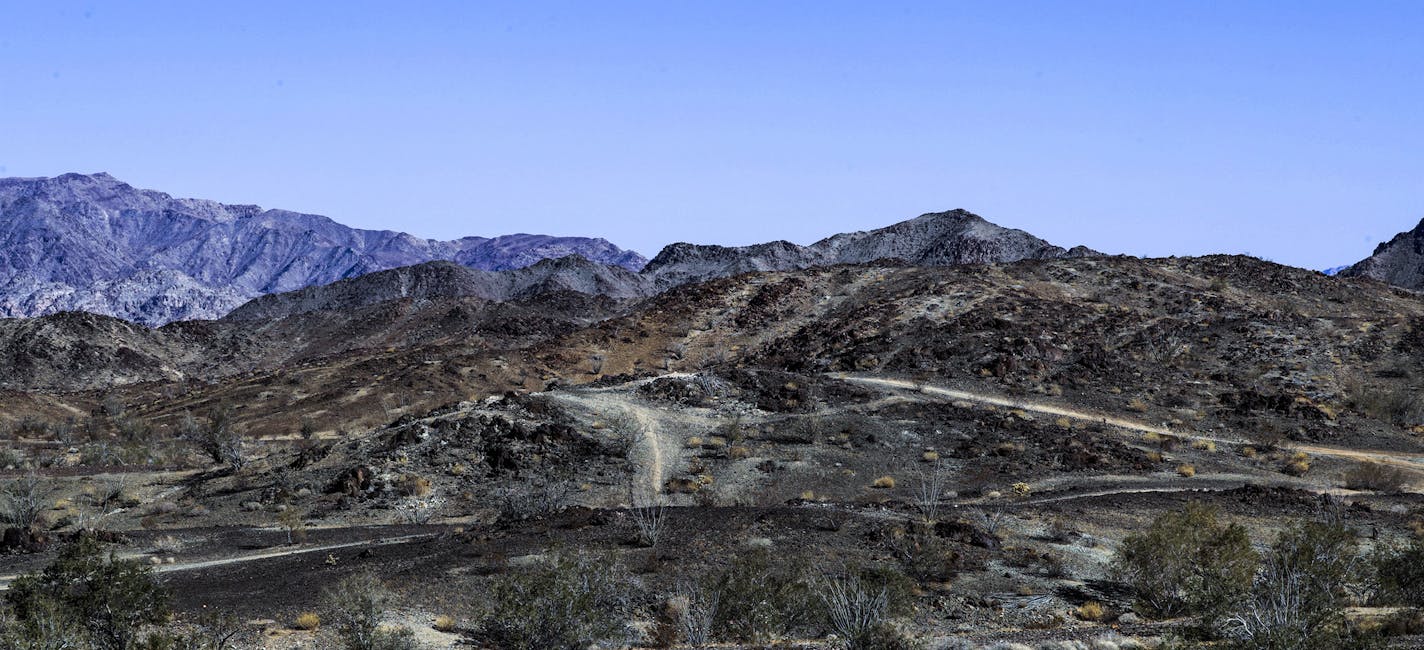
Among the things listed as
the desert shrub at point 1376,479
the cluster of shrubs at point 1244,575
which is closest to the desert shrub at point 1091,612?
the cluster of shrubs at point 1244,575

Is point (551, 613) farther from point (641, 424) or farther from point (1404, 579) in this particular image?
point (641, 424)

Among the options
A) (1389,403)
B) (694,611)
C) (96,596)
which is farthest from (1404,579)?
(1389,403)

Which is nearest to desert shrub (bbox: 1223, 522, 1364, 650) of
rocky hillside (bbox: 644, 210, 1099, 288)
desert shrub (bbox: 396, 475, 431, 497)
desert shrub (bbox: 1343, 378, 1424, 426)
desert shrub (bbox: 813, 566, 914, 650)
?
desert shrub (bbox: 813, 566, 914, 650)

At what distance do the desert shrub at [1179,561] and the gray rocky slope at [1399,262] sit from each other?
114201mm

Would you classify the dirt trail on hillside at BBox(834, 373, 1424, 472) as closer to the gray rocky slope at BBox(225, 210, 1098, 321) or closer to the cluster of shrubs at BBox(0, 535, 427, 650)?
the cluster of shrubs at BBox(0, 535, 427, 650)

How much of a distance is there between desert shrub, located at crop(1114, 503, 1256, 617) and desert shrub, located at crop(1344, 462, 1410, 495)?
50.6 feet

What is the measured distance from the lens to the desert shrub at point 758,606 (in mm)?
15898

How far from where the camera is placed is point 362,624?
14258 mm

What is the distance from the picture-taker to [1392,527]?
24.3 metres

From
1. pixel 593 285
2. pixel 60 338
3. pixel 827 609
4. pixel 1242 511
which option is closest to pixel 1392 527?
pixel 1242 511

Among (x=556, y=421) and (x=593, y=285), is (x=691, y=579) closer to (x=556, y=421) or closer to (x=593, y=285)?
(x=556, y=421)

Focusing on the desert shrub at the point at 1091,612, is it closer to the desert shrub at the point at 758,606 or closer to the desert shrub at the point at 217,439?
the desert shrub at the point at 758,606

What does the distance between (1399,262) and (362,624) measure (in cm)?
13714

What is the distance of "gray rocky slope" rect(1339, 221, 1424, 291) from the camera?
114 meters
